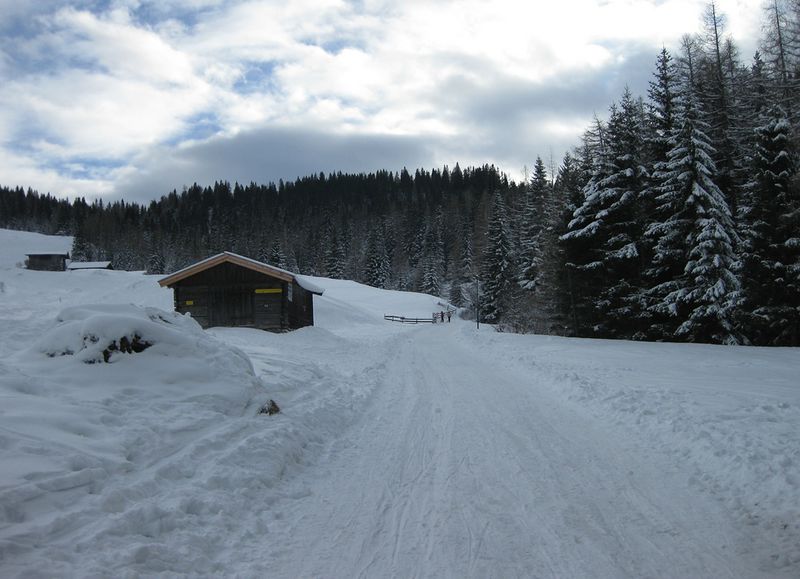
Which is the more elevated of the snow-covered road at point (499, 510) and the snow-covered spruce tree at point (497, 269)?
the snow-covered spruce tree at point (497, 269)

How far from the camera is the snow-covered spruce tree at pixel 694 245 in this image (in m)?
18.6

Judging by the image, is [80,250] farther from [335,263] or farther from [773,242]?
[773,242]

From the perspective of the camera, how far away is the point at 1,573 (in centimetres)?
276

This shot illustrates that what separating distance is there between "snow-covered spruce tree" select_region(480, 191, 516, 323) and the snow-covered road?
38861 mm

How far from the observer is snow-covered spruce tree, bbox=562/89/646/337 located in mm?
22688

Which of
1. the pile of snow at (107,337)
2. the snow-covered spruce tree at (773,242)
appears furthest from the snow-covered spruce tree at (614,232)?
the pile of snow at (107,337)

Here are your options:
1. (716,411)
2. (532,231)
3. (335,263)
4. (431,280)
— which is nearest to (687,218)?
(716,411)

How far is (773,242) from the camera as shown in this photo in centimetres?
1816

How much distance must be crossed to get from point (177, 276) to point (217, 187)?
15043 cm

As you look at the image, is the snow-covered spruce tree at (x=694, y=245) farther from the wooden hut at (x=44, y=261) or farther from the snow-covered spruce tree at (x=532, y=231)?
the wooden hut at (x=44, y=261)

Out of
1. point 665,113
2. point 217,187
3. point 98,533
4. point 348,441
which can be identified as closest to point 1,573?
point 98,533

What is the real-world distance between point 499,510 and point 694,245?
19.1 m

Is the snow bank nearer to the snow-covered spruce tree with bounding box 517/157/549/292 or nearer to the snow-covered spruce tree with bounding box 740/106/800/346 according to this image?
the snow-covered spruce tree with bounding box 740/106/800/346

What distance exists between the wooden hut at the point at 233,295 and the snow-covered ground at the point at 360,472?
49.2 ft
